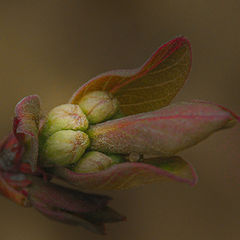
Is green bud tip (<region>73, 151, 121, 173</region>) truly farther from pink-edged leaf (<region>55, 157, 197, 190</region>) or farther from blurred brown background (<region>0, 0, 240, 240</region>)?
blurred brown background (<region>0, 0, 240, 240</region>)

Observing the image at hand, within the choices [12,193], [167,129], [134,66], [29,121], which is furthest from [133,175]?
[134,66]

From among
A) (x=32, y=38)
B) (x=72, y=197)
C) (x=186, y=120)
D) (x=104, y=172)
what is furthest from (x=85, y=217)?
(x=32, y=38)

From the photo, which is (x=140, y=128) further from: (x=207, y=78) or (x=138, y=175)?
(x=207, y=78)

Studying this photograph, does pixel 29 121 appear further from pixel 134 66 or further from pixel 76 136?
pixel 134 66

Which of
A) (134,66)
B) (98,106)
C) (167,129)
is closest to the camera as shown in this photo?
(167,129)

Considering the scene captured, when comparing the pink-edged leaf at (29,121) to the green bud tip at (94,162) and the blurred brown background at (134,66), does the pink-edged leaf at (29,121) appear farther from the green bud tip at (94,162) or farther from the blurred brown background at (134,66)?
the blurred brown background at (134,66)

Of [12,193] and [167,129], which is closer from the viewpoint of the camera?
[167,129]
